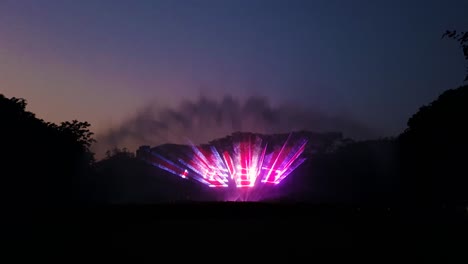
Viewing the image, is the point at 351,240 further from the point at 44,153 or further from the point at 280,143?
the point at 280,143

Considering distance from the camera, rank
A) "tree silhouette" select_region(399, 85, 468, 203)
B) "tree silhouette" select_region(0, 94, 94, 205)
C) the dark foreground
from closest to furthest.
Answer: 1. the dark foreground
2. "tree silhouette" select_region(0, 94, 94, 205)
3. "tree silhouette" select_region(399, 85, 468, 203)

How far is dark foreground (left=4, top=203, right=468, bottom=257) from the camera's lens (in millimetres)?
16766

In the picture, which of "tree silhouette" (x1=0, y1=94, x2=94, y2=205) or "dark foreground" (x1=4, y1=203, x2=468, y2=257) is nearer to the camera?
"dark foreground" (x1=4, y1=203, x2=468, y2=257)

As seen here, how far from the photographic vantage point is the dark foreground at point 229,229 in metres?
16.8

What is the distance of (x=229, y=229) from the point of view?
22.2m

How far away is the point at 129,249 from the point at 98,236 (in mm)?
3992

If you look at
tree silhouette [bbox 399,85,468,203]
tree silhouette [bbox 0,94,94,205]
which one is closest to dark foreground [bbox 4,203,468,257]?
tree silhouette [bbox 0,94,94,205]

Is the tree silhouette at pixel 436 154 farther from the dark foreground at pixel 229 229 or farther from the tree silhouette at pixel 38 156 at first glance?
the tree silhouette at pixel 38 156

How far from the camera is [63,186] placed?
37906mm

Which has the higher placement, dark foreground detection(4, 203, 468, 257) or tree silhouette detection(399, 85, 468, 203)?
tree silhouette detection(399, 85, 468, 203)

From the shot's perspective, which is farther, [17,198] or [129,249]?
[17,198]

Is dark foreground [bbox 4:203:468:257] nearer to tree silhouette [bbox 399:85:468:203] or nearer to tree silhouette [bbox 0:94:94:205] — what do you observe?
tree silhouette [bbox 0:94:94:205]

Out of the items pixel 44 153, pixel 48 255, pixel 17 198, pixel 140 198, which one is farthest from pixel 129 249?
pixel 140 198

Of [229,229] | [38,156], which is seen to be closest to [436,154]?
[229,229]
